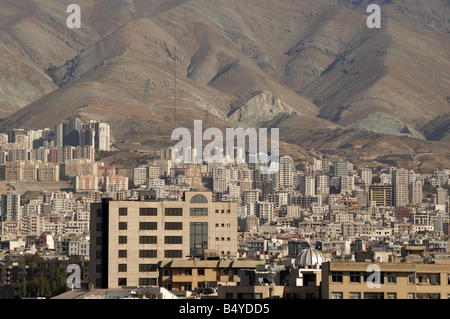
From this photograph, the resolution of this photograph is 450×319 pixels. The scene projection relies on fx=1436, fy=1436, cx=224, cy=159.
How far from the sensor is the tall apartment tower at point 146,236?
5881 cm

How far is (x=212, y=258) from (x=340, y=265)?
21761mm

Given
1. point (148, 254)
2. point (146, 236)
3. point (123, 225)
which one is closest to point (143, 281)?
point (148, 254)

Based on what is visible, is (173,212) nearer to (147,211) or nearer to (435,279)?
(147,211)

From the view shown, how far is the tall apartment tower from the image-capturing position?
58812mm

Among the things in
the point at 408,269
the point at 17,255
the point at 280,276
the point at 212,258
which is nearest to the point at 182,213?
the point at 212,258

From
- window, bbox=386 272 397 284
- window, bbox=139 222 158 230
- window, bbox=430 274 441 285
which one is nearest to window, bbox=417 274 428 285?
window, bbox=430 274 441 285

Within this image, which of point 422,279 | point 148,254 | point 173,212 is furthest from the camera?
point 173,212

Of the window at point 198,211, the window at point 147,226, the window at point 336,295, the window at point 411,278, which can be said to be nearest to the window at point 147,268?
the window at point 147,226

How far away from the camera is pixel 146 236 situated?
195 ft

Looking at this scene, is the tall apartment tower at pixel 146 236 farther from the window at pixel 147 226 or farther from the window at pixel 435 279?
the window at pixel 435 279

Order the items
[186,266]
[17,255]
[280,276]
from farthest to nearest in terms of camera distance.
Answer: [17,255]
[186,266]
[280,276]

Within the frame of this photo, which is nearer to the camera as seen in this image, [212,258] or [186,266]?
[186,266]
